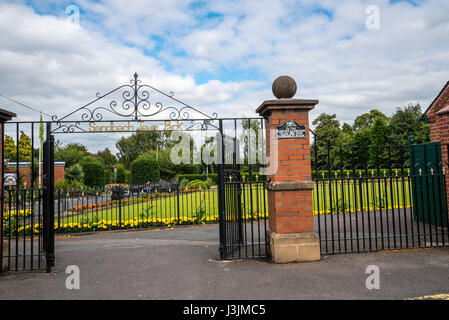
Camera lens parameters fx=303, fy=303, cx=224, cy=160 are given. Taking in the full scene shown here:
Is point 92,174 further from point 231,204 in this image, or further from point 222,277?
point 222,277

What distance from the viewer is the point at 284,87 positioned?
17.6 feet

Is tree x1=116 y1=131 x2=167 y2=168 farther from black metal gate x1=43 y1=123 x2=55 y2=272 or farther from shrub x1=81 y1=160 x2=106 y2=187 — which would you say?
black metal gate x1=43 y1=123 x2=55 y2=272

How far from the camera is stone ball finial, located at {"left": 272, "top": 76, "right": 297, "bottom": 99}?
5363mm

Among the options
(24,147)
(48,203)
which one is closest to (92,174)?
(24,147)

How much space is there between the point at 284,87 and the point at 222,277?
3.34 metres

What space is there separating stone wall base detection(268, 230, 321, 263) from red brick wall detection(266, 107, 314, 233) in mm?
103

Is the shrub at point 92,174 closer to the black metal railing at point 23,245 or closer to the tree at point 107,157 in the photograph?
the black metal railing at point 23,245

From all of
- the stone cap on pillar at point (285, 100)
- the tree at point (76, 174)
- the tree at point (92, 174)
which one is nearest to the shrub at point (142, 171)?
the tree at point (92, 174)

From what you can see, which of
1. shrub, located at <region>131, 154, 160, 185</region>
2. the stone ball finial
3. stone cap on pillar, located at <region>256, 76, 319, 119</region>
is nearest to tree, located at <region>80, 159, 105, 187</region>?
shrub, located at <region>131, 154, 160, 185</region>

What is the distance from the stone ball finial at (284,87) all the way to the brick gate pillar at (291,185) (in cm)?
15

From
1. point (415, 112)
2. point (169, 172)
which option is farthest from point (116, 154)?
point (415, 112)

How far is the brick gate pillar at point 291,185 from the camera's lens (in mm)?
5195

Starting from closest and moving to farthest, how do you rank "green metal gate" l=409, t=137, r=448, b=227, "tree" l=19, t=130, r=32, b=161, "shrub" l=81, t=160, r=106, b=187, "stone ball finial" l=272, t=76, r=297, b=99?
"stone ball finial" l=272, t=76, r=297, b=99 → "green metal gate" l=409, t=137, r=448, b=227 → "shrub" l=81, t=160, r=106, b=187 → "tree" l=19, t=130, r=32, b=161

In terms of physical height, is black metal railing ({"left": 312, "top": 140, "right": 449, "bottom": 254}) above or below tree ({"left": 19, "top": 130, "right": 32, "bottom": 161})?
below
